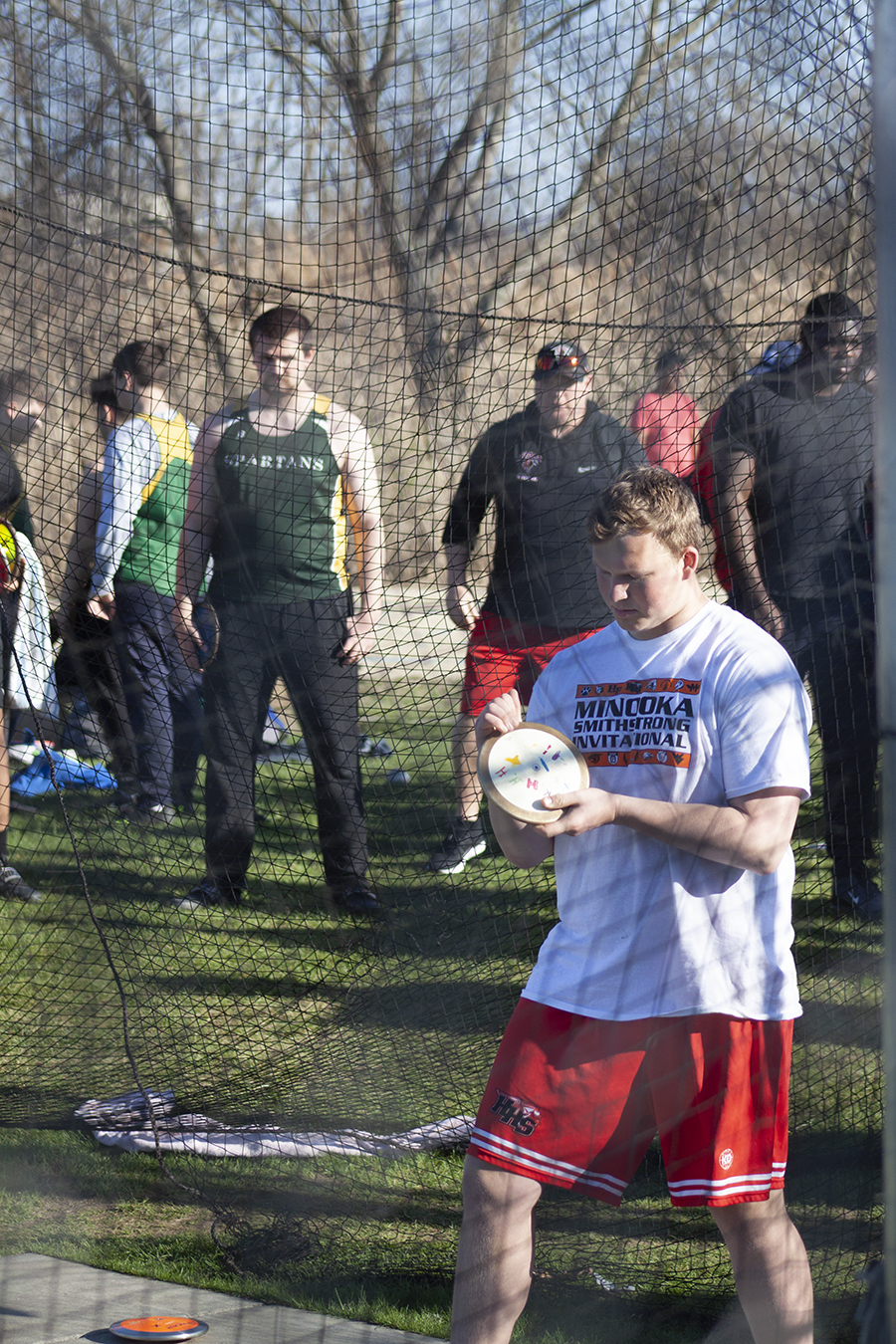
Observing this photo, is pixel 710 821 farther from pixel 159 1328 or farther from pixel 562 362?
pixel 562 362

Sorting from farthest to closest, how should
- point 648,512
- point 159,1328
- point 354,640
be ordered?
1. point 354,640
2. point 159,1328
3. point 648,512

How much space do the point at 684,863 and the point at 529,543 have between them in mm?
1514

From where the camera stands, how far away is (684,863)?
1.69 meters

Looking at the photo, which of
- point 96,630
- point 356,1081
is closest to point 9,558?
point 96,630

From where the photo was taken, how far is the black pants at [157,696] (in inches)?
160

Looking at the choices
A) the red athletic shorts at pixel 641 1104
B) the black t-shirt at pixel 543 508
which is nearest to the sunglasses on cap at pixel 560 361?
the black t-shirt at pixel 543 508

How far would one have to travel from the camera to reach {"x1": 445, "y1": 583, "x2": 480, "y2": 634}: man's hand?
10.5 feet

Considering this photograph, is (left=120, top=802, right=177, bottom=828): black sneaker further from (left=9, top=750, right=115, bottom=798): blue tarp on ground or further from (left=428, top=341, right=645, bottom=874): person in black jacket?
(left=428, top=341, right=645, bottom=874): person in black jacket

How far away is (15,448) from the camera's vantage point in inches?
170

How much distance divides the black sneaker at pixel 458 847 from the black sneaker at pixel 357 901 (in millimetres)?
184

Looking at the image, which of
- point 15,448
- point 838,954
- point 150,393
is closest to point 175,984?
point 838,954

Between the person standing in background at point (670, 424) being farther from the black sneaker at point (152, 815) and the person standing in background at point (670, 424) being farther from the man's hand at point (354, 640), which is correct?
the black sneaker at point (152, 815)

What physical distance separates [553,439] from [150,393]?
1.47 meters

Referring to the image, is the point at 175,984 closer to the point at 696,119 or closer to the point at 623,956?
the point at 623,956
